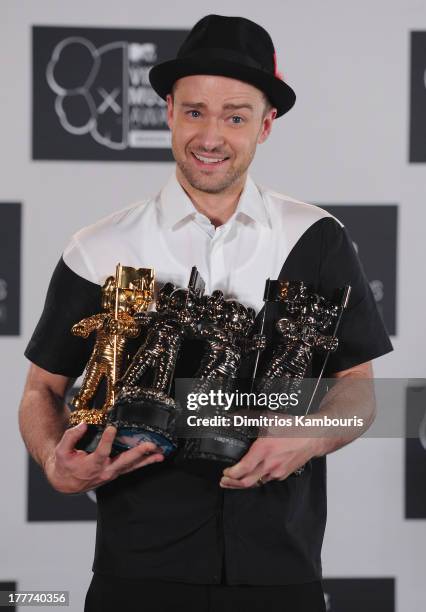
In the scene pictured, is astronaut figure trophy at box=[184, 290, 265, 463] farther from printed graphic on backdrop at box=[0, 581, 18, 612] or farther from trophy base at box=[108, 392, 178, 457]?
printed graphic on backdrop at box=[0, 581, 18, 612]

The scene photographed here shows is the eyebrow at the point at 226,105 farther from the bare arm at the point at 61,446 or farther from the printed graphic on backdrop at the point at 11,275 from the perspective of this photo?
the printed graphic on backdrop at the point at 11,275

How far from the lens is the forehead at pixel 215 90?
158 cm

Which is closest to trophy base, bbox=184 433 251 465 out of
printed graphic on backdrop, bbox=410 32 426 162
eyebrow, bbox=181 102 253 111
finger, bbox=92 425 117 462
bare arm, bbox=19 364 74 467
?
finger, bbox=92 425 117 462

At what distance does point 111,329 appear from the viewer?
1.52 m

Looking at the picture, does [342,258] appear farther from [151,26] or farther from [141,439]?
[151,26]

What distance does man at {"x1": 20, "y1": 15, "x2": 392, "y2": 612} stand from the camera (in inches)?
62.0

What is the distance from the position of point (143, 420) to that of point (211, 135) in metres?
0.54

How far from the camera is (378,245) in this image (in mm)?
2770

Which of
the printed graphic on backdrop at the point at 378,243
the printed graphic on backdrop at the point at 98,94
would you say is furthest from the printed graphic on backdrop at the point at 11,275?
the printed graphic on backdrop at the point at 378,243

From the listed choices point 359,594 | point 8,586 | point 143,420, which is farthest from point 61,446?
point 359,594

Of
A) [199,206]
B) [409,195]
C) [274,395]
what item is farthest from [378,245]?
[274,395]

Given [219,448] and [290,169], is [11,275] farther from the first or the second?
[219,448]

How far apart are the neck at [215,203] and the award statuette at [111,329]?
0.24 metres

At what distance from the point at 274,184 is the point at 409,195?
42 centimetres
